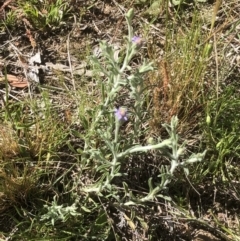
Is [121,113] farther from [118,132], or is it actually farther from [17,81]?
[17,81]

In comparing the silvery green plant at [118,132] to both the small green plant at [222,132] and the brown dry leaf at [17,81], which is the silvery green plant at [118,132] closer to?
the small green plant at [222,132]

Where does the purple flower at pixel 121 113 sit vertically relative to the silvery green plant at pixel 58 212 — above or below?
above

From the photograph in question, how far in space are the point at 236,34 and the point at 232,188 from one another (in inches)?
32.8

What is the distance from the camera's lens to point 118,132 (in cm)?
178

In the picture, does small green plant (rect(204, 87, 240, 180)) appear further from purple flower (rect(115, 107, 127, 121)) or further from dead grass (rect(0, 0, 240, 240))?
purple flower (rect(115, 107, 127, 121))

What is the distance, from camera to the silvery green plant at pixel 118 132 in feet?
5.45

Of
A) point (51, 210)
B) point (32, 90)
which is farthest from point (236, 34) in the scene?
point (51, 210)

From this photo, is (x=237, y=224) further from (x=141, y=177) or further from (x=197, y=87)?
(x=197, y=87)

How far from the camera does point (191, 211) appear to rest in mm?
2143

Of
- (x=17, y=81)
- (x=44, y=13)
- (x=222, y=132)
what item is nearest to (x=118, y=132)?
(x=222, y=132)

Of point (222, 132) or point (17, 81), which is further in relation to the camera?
Answer: point (17, 81)

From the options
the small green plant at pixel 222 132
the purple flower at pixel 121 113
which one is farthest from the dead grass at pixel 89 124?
the purple flower at pixel 121 113

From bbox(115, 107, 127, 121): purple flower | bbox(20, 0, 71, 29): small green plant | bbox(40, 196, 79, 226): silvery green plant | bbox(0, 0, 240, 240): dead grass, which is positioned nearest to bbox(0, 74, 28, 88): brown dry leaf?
bbox(0, 0, 240, 240): dead grass

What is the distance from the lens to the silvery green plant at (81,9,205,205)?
65.4 inches
